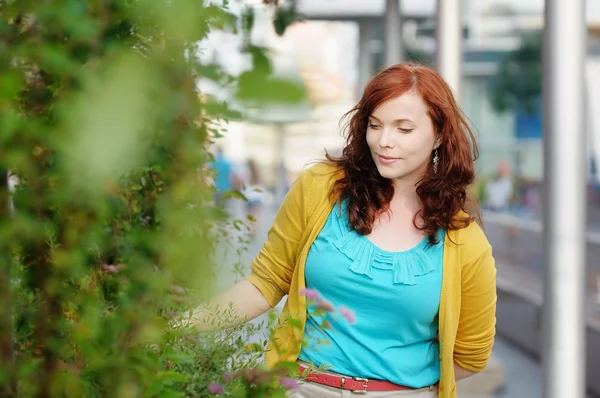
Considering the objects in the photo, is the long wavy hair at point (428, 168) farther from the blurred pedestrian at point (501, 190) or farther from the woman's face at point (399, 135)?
the blurred pedestrian at point (501, 190)

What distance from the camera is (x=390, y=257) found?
223 centimetres

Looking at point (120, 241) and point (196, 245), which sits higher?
point (196, 245)

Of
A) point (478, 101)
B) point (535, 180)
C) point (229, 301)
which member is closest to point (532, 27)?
point (478, 101)

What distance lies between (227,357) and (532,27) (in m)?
23.2

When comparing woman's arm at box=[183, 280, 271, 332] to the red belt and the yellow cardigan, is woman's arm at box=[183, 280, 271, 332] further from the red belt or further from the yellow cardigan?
the red belt

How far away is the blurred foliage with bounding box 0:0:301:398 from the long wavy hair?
4.20 ft

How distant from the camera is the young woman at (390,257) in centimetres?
218

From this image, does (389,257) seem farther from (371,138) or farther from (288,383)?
(288,383)

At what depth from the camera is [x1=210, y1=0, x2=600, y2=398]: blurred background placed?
0.81 metres

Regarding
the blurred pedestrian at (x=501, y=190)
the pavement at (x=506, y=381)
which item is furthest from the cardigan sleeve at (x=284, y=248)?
the blurred pedestrian at (x=501, y=190)

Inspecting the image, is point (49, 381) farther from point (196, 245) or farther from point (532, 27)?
point (532, 27)

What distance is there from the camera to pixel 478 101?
2295cm

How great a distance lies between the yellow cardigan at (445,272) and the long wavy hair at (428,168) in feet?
0.14

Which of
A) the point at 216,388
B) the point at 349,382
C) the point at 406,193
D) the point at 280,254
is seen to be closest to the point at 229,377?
the point at 216,388
